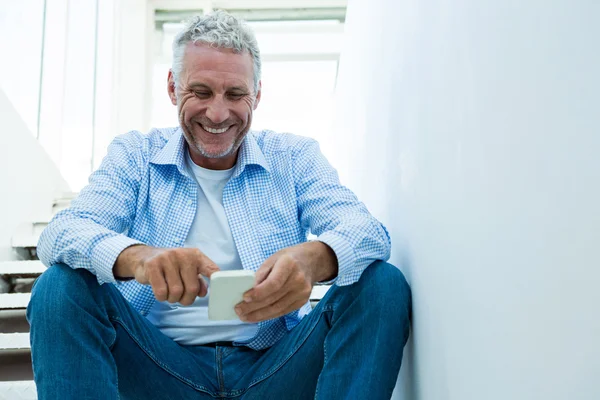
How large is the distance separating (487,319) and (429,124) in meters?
0.42

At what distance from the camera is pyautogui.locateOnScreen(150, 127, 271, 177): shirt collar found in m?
1.46

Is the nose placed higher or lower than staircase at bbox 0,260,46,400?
higher

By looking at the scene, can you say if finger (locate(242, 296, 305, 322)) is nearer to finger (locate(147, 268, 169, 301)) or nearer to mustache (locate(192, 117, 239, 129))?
finger (locate(147, 268, 169, 301))

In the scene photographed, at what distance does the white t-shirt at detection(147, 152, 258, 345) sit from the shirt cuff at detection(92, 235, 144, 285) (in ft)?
0.91

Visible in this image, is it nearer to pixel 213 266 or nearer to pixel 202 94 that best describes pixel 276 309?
pixel 213 266

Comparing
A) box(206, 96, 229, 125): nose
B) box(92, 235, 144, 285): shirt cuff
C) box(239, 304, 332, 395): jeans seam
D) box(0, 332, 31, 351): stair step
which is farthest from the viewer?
box(0, 332, 31, 351): stair step

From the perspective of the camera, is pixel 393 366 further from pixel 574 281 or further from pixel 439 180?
pixel 574 281

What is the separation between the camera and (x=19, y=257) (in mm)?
2643

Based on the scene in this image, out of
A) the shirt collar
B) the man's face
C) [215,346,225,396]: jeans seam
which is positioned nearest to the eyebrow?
the man's face

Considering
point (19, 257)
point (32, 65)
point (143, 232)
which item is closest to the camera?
point (143, 232)

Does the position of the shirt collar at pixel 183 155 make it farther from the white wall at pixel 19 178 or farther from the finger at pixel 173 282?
the white wall at pixel 19 178

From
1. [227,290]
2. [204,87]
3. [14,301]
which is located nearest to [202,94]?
[204,87]

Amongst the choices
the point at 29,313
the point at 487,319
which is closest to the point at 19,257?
the point at 29,313

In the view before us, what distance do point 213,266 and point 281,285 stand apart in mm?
112
